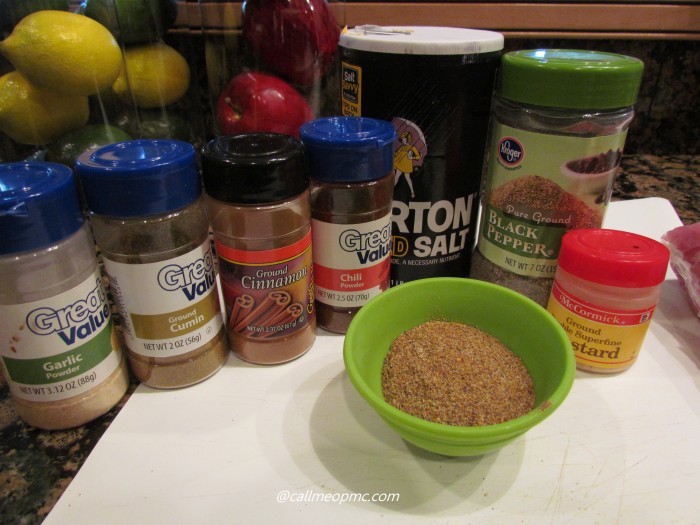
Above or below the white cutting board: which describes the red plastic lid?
above

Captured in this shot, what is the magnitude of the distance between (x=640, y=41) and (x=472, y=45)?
645 millimetres

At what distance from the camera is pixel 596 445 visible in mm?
478

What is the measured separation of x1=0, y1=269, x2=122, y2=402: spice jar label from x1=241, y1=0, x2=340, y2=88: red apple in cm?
37

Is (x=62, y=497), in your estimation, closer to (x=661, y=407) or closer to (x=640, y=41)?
(x=661, y=407)

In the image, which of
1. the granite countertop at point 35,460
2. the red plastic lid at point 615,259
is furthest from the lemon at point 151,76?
the red plastic lid at point 615,259

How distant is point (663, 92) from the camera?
41.3 inches

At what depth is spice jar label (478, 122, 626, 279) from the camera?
1.82ft

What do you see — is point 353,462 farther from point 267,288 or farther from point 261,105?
point 261,105

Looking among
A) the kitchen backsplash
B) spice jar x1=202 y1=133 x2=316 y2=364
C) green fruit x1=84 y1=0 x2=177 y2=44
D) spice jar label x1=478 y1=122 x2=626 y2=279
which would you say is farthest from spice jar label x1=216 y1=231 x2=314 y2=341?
the kitchen backsplash

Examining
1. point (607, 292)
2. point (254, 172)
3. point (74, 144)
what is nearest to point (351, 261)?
point (254, 172)

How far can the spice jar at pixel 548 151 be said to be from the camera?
524mm

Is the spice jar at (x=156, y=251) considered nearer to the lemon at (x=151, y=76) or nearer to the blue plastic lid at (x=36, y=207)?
the blue plastic lid at (x=36, y=207)

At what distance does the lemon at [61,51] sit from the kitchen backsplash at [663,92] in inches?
27.9

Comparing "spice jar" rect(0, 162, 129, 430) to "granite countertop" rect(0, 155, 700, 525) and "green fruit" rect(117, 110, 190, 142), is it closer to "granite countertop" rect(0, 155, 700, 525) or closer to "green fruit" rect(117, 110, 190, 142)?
"granite countertop" rect(0, 155, 700, 525)
